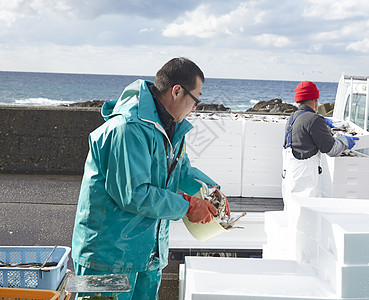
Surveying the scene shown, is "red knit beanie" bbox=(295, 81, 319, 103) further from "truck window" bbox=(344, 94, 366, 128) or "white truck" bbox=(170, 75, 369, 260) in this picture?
"truck window" bbox=(344, 94, 366, 128)

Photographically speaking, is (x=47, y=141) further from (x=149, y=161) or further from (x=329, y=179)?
(x=149, y=161)

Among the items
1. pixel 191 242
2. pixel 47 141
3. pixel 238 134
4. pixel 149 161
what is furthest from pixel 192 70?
pixel 47 141

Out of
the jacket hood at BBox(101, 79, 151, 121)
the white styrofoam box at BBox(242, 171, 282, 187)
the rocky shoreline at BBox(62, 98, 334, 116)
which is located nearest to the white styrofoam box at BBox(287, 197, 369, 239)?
the jacket hood at BBox(101, 79, 151, 121)

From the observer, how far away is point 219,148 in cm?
719

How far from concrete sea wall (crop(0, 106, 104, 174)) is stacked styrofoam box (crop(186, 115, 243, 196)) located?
2.14 m

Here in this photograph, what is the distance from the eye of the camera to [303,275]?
2.11 meters

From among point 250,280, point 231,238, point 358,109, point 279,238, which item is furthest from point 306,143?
point 250,280

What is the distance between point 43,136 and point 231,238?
4927mm

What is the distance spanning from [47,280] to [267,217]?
1.56 meters

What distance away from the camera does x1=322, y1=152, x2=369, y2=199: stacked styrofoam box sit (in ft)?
19.7

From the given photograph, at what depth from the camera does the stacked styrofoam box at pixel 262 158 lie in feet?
23.4

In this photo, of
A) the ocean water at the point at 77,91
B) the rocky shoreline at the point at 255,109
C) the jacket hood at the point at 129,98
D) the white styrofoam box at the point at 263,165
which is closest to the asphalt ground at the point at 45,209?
the white styrofoam box at the point at 263,165

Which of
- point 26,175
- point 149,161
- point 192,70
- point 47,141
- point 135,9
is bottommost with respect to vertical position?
point 26,175

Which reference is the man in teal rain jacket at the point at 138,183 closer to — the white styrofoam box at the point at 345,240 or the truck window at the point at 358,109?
the white styrofoam box at the point at 345,240
